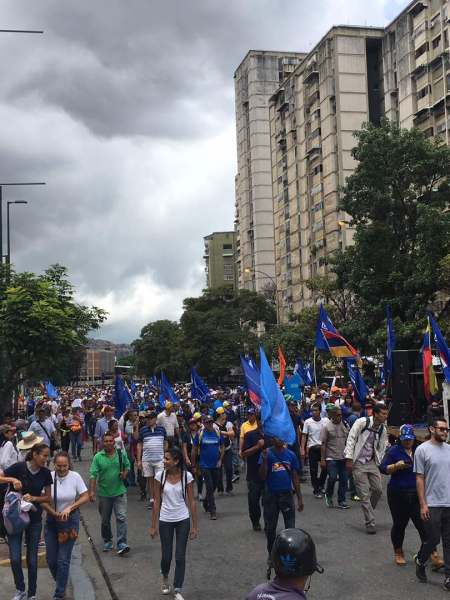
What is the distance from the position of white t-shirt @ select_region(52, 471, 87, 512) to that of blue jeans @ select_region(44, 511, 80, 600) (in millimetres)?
136

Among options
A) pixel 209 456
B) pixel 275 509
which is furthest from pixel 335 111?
pixel 275 509

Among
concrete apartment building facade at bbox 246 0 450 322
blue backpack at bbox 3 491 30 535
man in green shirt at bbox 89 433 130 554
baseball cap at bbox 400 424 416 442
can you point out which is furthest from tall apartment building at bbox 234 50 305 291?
blue backpack at bbox 3 491 30 535

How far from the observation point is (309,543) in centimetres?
Result: 281

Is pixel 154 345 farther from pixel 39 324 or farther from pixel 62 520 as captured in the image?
pixel 62 520

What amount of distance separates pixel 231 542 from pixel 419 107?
158 feet

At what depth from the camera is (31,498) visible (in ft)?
22.6

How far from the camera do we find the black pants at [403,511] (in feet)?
24.8

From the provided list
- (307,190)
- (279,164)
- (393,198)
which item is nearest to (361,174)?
(393,198)

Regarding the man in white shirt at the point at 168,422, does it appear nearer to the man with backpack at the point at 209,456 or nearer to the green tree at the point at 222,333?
the man with backpack at the point at 209,456

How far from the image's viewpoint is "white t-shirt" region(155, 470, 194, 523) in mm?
6973

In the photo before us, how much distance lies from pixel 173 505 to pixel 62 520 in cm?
106

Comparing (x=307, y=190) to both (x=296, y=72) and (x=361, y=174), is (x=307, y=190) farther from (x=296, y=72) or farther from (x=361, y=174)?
(x=361, y=174)

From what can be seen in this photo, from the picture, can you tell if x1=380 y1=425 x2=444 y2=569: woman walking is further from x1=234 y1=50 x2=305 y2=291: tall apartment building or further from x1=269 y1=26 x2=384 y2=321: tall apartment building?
x1=234 y1=50 x2=305 y2=291: tall apartment building

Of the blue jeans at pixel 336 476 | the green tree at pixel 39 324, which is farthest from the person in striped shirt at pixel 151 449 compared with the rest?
the green tree at pixel 39 324
